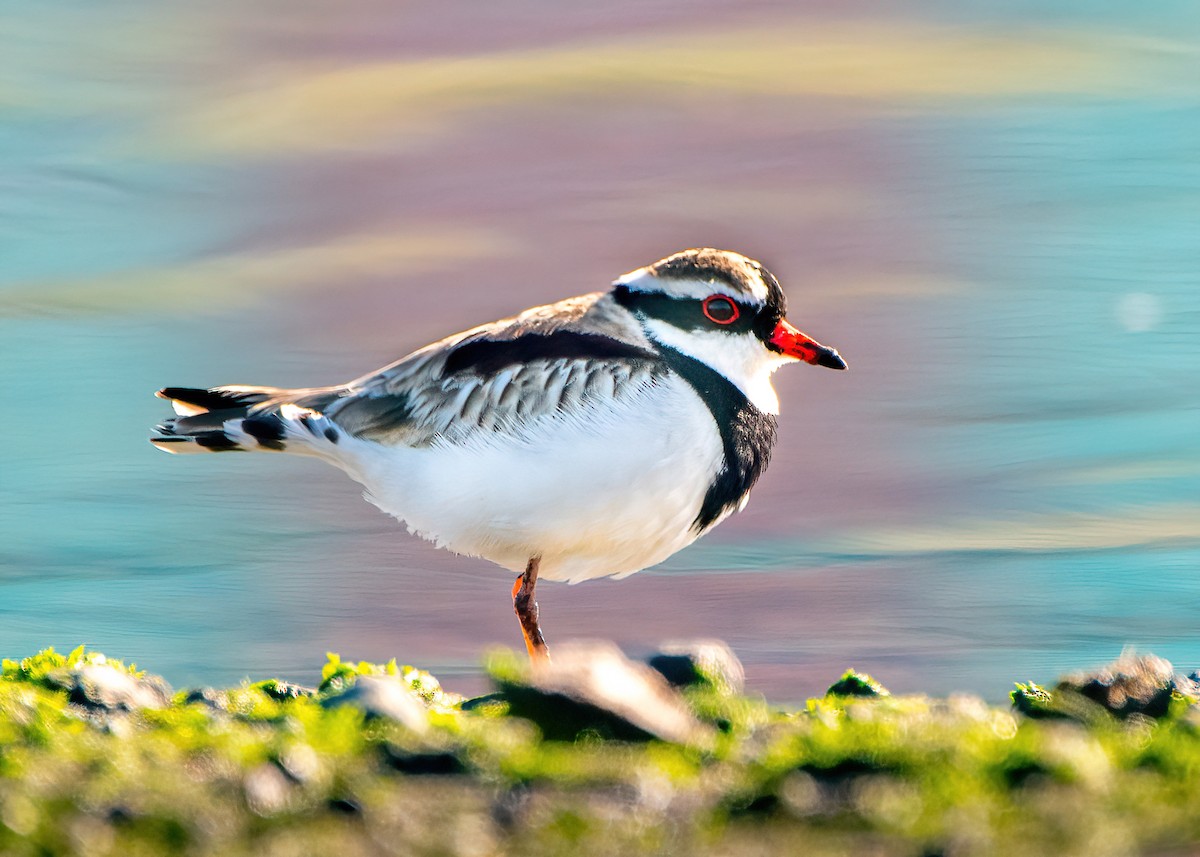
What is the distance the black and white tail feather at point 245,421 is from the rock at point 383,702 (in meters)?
1.92

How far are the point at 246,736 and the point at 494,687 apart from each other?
89 centimetres

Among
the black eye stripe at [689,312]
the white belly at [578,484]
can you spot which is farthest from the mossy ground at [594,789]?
the black eye stripe at [689,312]

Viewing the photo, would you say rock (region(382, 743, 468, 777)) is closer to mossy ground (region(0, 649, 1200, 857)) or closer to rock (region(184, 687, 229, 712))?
mossy ground (region(0, 649, 1200, 857))

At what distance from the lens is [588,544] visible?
656 cm

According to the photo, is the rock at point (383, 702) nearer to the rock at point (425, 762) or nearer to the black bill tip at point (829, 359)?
the rock at point (425, 762)

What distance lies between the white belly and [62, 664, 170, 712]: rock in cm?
141

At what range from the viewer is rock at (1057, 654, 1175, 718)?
18.3 feet

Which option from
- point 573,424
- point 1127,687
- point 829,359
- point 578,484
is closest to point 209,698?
point 578,484

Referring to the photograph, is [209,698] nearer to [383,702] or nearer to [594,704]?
[383,702]

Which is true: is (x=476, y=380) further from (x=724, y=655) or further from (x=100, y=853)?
(x=100, y=853)

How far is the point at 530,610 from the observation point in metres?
7.04

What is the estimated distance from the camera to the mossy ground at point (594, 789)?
4.15 meters

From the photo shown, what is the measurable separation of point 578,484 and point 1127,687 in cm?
231

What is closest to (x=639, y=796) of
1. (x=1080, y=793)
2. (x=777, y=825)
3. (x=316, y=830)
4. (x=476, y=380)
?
(x=777, y=825)
